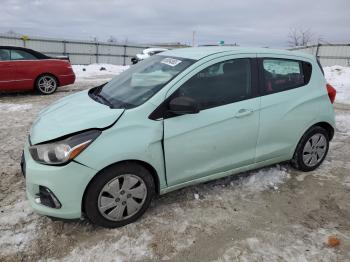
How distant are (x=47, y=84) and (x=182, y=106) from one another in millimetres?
7525

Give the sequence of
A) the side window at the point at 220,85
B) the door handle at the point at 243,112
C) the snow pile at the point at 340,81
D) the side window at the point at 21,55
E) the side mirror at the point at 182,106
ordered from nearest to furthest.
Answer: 1. the side mirror at the point at 182,106
2. the side window at the point at 220,85
3. the door handle at the point at 243,112
4. the side window at the point at 21,55
5. the snow pile at the point at 340,81

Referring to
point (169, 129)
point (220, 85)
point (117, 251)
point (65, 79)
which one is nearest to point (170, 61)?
point (220, 85)

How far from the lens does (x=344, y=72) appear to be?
47.4 ft

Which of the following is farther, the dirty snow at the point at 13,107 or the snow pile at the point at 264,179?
the dirty snow at the point at 13,107

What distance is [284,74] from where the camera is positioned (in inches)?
146

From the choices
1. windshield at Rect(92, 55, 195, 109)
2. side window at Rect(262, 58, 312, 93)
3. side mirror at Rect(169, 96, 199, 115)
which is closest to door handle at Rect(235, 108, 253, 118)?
side window at Rect(262, 58, 312, 93)

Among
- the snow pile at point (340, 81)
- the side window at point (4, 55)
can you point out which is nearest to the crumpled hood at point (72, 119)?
the side window at point (4, 55)

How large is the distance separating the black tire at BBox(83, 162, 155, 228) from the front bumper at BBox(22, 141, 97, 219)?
0.07 m

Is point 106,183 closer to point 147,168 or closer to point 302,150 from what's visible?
point 147,168

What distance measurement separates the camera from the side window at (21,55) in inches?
332

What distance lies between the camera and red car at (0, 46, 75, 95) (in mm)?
8312

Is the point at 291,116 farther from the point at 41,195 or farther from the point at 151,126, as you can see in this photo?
the point at 41,195

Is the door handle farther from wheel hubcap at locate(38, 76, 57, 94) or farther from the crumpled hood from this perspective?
wheel hubcap at locate(38, 76, 57, 94)

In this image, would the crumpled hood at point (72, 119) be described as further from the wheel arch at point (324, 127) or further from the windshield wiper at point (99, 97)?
the wheel arch at point (324, 127)
